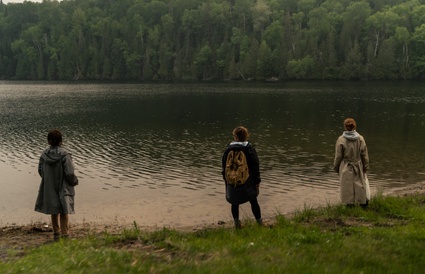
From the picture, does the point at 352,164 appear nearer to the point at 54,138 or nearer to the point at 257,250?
the point at 257,250

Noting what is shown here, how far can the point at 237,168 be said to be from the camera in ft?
28.3

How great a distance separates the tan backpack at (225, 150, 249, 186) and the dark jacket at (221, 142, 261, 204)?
0.28 feet

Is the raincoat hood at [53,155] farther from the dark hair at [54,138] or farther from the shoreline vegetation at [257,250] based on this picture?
the shoreline vegetation at [257,250]

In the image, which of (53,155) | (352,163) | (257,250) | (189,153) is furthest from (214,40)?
(257,250)

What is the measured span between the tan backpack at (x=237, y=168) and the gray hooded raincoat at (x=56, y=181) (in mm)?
3174

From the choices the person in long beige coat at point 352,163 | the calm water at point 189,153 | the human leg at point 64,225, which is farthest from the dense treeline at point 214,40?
the human leg at point 64,225

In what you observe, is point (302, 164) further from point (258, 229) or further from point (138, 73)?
point (138, 73)

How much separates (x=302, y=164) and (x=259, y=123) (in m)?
16.8

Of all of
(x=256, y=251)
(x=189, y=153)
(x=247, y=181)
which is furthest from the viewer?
(x=189, y=153)

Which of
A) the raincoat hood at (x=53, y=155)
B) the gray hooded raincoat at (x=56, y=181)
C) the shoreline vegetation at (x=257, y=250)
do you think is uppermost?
the raincoat hood at (x=53, y=155)

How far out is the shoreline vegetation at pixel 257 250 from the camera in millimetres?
6266

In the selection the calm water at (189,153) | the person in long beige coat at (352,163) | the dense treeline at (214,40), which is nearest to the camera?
the person in long beige coat at (352,163)

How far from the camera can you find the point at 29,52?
16988 centimetres

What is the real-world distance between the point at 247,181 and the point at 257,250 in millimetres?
1949
